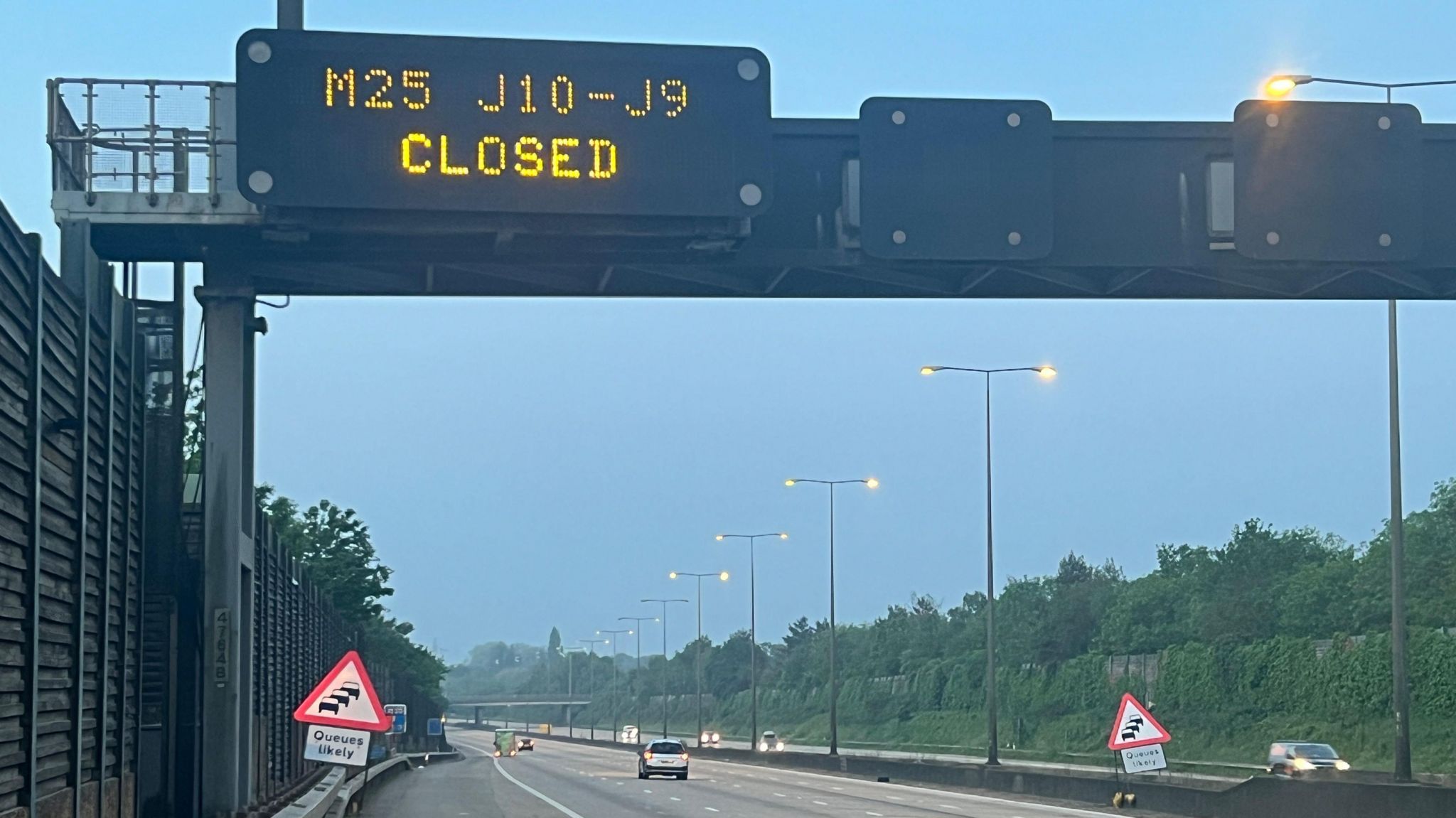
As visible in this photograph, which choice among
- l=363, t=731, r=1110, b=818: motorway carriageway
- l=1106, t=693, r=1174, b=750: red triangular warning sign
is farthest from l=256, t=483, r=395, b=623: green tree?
l=1106, t=693, r=1174, b=750: red triangular warning sign

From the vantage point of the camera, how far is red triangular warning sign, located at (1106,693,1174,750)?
32.2m

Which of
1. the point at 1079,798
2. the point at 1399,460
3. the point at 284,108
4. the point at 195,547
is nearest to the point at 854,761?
the point at 1079,798

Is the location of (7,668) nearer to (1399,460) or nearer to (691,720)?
(1399,460)

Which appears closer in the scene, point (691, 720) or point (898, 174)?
point (898, 174)

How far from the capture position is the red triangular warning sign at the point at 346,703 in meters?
24.8

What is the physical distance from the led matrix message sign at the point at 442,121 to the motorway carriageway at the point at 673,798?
73.9 ft

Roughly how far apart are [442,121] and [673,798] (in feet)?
107

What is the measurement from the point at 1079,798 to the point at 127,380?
2877 centimetres

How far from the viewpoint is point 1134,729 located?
32438mm

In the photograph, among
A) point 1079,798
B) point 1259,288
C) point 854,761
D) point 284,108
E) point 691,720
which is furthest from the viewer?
point 691,720

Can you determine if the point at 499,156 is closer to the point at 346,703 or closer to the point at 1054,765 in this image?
the point at 346,703

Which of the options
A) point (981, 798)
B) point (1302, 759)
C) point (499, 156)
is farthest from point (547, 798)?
point (499, 156)

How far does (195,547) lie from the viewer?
63.8 feet

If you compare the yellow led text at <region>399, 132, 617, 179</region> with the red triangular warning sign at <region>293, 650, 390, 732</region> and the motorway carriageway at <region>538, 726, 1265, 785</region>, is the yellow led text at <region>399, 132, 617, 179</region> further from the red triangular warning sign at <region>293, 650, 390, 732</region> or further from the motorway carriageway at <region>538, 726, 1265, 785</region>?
the motorway carriageway at <region>538, 726, 1265, 785</region>
